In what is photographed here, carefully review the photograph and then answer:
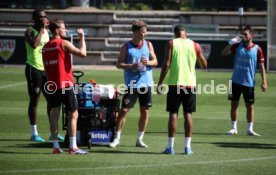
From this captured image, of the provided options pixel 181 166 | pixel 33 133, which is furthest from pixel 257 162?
pixel 33 133

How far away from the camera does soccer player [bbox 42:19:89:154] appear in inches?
505

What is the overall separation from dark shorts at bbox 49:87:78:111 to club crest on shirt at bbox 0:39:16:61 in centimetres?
1872

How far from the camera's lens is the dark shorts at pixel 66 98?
505 inches

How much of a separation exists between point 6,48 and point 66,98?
19020 mm

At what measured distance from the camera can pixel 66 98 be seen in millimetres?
12828

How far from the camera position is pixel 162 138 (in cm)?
1505

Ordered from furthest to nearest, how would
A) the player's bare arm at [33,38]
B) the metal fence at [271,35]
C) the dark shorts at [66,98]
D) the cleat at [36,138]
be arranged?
the metal fence at [271,35] → the cleat at [36,138] → the player's bare arm at [33,38] → the dark shorts at [66,98]

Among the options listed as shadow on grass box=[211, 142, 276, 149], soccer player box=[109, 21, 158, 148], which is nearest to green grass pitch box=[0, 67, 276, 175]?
shadow on grass box=[211, 142, 276, 149]

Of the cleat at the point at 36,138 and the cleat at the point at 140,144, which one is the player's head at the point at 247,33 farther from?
the cleat at the point at 36,138

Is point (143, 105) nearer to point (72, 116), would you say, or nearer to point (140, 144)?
point (140, 144)

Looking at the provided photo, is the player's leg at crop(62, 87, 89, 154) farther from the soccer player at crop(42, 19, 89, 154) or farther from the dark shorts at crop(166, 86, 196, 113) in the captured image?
the dark shorts at crop(166, 86, 196, 113)

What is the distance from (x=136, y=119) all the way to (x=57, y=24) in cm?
542

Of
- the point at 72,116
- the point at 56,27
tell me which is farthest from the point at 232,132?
the point at 56,27

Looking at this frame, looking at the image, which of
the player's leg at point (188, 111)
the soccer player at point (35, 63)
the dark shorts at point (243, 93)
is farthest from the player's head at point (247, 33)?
the soccer player at point (35, 63)
